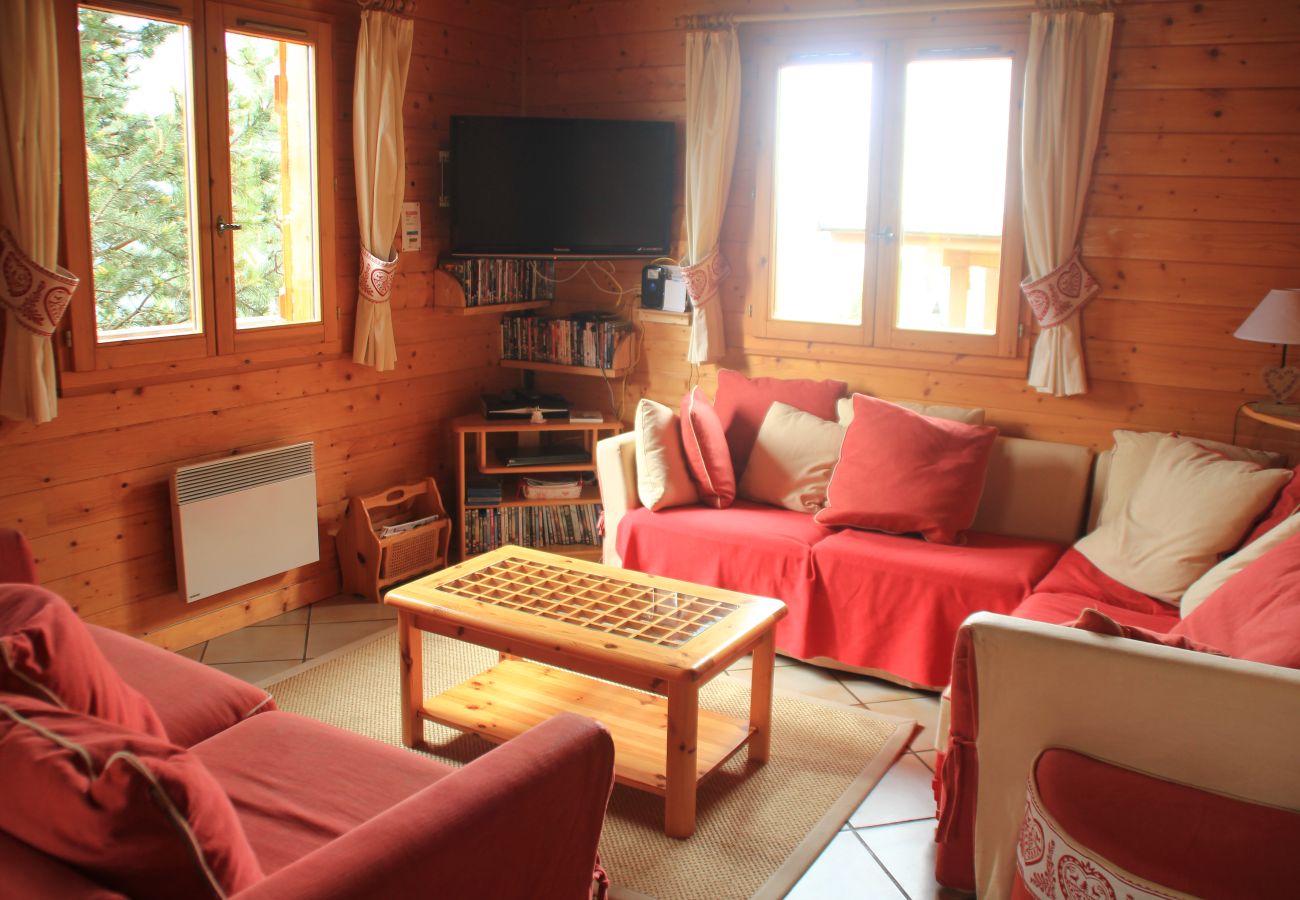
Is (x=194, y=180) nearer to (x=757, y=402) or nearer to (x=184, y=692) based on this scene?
(x=184, y=692)

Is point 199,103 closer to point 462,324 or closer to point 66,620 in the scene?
point 462,324

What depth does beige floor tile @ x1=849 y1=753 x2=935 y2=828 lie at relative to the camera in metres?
2.98

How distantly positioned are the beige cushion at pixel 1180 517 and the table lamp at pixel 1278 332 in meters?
0.34

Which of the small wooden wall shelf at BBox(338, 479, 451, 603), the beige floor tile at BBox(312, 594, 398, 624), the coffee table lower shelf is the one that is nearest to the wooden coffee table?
the coffee table lower shelf

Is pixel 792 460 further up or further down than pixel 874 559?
further up

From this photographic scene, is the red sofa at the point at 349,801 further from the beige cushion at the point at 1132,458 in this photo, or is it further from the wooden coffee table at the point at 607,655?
the beige cushion at the point at 1132,458

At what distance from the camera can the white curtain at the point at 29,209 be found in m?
3.13

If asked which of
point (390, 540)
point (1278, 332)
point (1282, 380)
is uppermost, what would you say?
point (1278, 332)

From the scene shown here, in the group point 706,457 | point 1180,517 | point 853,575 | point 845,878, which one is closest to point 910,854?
point 845,878

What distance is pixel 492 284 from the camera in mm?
4988

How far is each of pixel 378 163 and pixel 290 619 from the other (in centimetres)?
174

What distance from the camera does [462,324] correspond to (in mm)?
5047

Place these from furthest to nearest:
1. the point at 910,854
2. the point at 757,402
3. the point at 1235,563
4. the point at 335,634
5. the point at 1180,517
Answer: the point at 757,402
the point at 335,634
the point at 1180,517
the point at 1235,563
the point at 910,854

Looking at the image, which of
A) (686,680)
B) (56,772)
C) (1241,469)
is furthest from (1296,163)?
(56,772)
